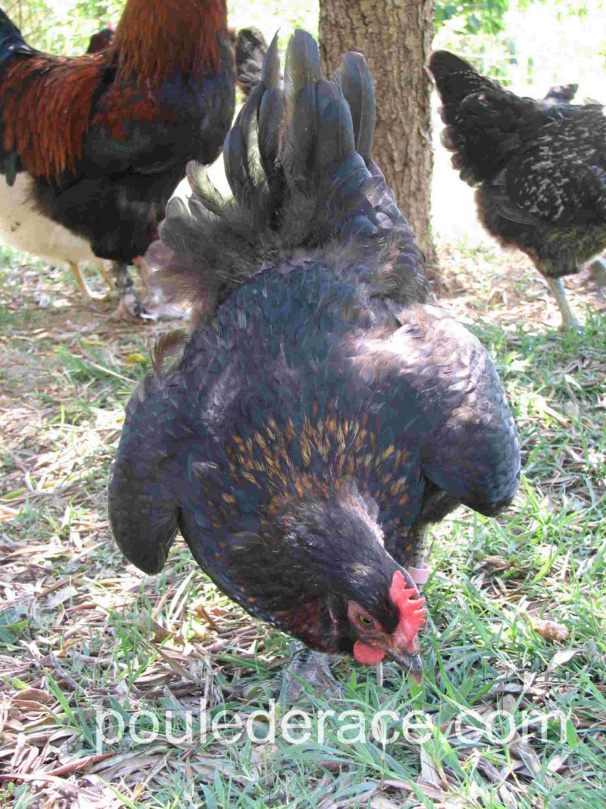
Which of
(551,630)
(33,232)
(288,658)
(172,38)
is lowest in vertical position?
(33,232)

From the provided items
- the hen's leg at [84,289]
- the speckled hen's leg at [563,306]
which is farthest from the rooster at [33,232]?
the speckled hen's leg at [563,306]

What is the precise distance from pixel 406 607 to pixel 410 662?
0.22 metres

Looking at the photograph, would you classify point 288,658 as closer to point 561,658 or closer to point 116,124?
point 561,658

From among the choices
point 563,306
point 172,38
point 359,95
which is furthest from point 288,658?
point 172,38

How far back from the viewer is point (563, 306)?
524 centimetres

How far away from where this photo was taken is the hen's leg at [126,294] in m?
6.12

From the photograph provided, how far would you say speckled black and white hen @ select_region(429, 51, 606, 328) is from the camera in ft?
16.8

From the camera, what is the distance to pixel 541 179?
17.1 ft

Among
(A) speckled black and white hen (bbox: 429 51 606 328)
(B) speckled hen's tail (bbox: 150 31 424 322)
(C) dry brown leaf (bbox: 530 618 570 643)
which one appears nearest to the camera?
(C) dry brown leaf (bbox: 530 618 570 643)

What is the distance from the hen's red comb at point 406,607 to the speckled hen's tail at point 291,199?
3.96ft

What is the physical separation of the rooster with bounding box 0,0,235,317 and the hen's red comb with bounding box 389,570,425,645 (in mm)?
4221

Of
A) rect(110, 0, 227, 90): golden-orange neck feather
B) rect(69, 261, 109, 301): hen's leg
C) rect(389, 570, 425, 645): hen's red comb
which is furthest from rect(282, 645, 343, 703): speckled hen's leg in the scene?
rect(69, 261, 109, 301): hen's leg

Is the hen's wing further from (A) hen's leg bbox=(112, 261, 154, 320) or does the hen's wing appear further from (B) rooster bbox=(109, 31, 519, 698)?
(A) hen's leg bbox=(112, 261, 154, 320)

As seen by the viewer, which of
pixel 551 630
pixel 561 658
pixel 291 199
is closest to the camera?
pixel 561 658
